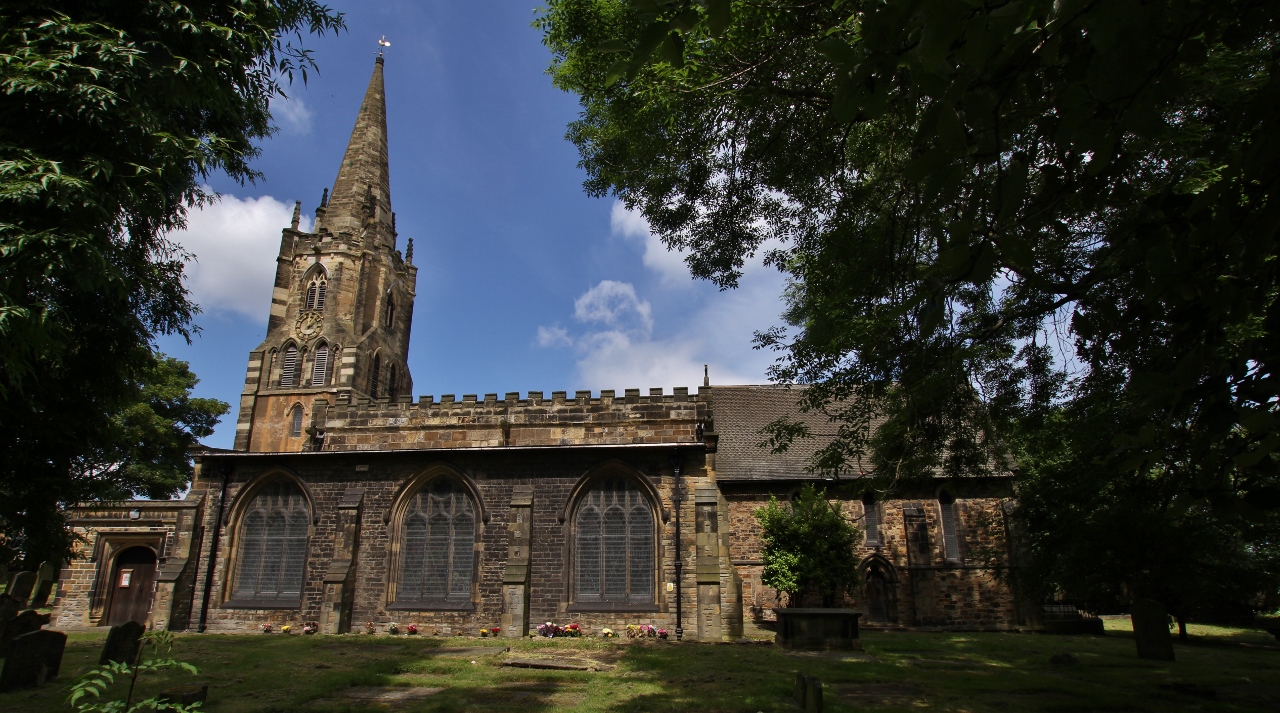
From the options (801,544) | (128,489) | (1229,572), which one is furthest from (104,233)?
(128,489)

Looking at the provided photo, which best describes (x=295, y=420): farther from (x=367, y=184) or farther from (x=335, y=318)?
(x=367, y=184)

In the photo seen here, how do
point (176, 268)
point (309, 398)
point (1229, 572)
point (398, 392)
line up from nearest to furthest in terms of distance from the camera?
point (176, 268), point (1229, 572), point (309, 398), point (398, 392)

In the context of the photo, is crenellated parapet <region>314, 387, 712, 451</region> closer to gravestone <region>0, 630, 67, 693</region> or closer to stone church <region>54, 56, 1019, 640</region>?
stone church <region>54, 56, 1019, 640</region>

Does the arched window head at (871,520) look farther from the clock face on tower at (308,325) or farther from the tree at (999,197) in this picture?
the clock face on tower at (308,325)

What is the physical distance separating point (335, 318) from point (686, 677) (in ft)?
73.1

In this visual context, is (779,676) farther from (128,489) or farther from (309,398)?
(128,489)

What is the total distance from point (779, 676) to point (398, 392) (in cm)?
2342

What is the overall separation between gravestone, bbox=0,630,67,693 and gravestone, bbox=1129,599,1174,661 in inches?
687

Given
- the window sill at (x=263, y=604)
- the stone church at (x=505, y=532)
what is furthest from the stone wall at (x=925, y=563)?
the window sill at (x=263, y=604)

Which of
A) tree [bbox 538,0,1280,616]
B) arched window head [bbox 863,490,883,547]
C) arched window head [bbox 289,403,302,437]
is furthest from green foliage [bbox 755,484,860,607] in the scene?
arched window head [bbox 289,403,302,437]

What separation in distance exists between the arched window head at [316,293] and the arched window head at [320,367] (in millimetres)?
1891

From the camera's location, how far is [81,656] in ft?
39.9

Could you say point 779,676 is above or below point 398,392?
below

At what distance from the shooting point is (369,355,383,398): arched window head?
27.4 m
